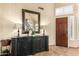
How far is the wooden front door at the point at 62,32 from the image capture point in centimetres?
240

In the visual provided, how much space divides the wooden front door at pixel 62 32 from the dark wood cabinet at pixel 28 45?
0.24m

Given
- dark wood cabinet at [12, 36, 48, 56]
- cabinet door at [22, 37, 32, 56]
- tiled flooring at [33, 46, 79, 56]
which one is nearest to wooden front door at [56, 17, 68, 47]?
tiled flooring at [33, 46, 79, 56]

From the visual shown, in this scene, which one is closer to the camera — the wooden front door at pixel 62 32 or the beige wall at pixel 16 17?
the beige wall at pixel 16 17

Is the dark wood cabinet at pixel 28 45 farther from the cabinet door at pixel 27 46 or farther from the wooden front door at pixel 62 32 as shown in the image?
the wooden front door at pixel 62 32

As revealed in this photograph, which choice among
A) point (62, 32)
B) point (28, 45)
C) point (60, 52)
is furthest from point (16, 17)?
point (60, 52)

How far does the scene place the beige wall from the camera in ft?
7.52

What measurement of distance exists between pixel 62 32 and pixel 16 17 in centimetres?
88

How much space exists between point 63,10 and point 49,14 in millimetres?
269

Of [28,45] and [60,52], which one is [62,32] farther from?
[28,45]

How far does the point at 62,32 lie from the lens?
96.3 inches

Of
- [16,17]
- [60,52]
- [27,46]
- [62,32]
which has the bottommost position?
[60,52]

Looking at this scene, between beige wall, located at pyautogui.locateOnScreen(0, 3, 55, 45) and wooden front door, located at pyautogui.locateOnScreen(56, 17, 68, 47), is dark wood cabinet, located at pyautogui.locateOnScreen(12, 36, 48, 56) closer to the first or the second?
beige wall, located at pyautogui.locateOnScreen(0, 3, 55, 45)

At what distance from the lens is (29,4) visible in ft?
7.84

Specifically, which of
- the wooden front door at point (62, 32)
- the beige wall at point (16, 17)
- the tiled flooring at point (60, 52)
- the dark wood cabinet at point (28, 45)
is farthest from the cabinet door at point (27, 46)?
the wooden front door at point (62, 32)
